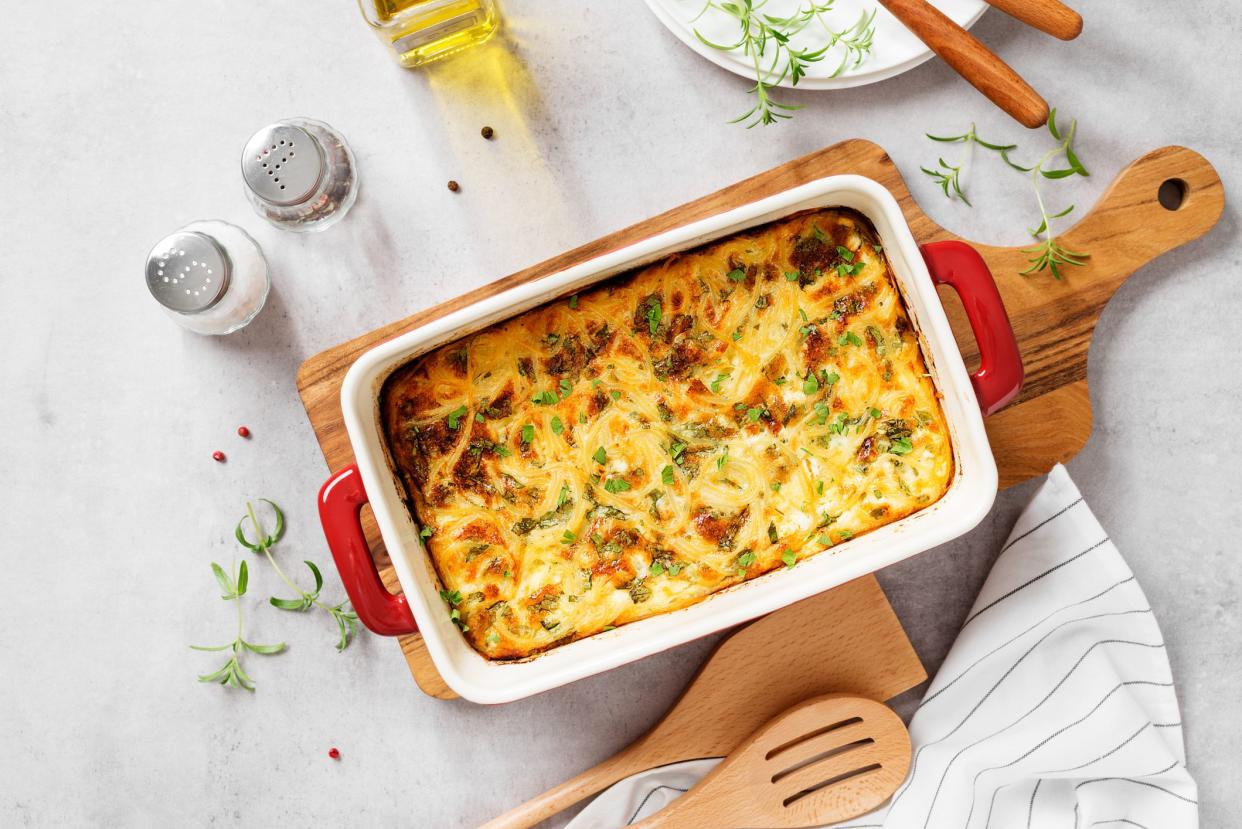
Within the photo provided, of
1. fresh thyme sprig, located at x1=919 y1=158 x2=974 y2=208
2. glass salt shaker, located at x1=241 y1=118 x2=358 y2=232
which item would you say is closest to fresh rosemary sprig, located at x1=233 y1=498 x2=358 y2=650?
glass salt shaker, located at x1=241 y1=118 x2=358 y2=232

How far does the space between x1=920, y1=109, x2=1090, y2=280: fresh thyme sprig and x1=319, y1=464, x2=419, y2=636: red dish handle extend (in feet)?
4.59

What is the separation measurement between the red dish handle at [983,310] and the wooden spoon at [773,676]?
1.86 feet

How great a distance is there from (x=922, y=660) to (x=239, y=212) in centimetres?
195

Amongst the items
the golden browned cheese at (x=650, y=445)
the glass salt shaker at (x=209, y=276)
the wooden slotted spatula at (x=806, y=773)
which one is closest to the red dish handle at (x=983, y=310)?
the golden browned cheese at (x=650, y=445)

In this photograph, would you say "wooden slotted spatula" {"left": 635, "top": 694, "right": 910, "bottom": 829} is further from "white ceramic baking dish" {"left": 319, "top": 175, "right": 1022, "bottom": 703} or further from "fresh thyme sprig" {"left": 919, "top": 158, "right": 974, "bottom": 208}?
"fresh thyme sprig" {"left": 919, "top": 158, "right": 974, "bottom": 208}

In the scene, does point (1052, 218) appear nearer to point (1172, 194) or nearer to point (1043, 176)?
point (1043, 176)

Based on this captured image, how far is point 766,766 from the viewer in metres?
1.94

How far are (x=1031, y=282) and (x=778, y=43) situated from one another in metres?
0.74

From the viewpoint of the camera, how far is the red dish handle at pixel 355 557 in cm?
160

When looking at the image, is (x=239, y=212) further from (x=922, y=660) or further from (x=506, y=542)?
(x=922, y=660)

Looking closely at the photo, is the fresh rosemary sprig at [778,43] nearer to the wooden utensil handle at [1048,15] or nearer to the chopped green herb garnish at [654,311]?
the wooden utensil handle at [1048,15]

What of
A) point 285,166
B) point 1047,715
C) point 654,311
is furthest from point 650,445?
point 1047,715

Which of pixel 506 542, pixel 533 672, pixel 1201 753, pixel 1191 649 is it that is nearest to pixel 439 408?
pixel 506 542

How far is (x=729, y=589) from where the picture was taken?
1726 mm
